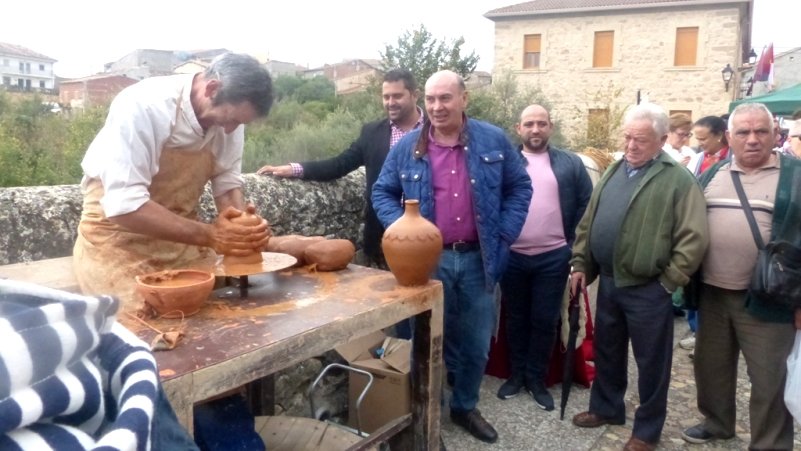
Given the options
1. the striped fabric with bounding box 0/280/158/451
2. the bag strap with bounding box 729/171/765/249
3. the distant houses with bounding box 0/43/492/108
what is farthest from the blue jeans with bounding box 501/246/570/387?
the distant houses with bounding box 0/43/492/108

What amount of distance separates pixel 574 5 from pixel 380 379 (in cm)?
2534

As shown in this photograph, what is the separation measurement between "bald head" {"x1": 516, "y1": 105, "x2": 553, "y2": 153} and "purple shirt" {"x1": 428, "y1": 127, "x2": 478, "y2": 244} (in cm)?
82

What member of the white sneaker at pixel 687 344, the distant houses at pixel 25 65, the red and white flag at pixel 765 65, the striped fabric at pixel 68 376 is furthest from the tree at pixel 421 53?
the distant houses at pixel 25 65

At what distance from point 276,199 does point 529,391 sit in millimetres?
1940

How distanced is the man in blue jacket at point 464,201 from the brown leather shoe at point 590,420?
533mm

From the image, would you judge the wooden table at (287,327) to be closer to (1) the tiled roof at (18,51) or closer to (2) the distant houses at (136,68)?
(2) the distant houses at (136,68)

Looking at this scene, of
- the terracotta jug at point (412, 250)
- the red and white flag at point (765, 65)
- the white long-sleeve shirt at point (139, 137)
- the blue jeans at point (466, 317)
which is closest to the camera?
the white long-sleeve shirt at point (139, 137)

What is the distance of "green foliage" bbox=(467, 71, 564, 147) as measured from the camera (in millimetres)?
15500

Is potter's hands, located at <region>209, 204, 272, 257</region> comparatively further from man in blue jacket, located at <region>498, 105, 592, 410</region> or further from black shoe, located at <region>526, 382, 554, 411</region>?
black shoe, located at <region>526, 382, 554, 411</region>

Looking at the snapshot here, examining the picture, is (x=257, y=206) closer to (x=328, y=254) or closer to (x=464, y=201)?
(x=328, y=254)

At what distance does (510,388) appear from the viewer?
3963 millimetres

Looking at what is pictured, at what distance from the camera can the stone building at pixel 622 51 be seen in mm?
23375

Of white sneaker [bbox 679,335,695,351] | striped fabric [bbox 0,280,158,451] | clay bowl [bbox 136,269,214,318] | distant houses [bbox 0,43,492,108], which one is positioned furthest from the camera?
distant houses [bbox 0,43,492,108]

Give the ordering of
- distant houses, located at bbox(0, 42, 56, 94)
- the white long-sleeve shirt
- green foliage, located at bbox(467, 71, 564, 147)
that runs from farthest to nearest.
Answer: distant houses, located at bbox(0, 42, 56, 94) < green foliage, located at bbox(467, 71, 564, 147) < the white long-sleeve shirt
